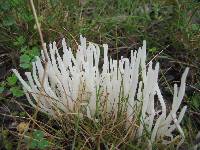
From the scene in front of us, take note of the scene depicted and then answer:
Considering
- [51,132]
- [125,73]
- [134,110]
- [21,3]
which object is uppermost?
[21,3]

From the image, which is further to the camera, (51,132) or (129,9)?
(129,9)

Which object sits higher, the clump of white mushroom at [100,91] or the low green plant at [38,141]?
the clump of white mushroom at [100,91]

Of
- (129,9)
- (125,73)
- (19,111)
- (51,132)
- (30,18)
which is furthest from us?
(129,9)

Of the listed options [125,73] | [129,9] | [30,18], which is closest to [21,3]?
[30,18]

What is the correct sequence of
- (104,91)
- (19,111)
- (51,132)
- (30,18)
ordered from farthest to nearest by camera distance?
(30,18) < (19,111) < (51,132) < (104,91)

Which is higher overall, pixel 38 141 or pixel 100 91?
pixel 100 91

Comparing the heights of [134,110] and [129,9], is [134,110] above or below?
below

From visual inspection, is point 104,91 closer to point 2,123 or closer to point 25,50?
point 2,123

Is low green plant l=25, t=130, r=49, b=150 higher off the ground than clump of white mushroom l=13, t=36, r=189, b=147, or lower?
lower
